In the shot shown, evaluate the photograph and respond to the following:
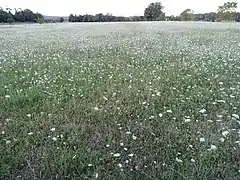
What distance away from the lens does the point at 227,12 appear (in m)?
93.8

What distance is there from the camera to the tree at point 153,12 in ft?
330

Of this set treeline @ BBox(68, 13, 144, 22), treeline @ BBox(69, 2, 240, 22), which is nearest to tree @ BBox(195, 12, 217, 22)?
treeline @ BBox(69, 2, 240, 22)

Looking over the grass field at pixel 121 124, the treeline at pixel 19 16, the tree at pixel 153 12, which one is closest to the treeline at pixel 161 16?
the tree at pixel 153 12

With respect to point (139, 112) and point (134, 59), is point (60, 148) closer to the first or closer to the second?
point (139, 112)

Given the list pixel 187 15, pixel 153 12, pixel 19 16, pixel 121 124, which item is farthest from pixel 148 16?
pixel 121 124

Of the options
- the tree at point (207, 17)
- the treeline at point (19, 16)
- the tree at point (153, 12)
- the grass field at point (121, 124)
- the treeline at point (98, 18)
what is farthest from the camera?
the tree at point (153, 12)

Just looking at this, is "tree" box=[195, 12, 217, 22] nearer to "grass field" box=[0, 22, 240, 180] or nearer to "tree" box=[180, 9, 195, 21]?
"tree" box=[180, 9, 195, 21]

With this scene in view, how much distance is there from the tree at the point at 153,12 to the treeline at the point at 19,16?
3343cm

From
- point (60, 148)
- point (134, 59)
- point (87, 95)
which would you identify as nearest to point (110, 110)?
point (87, 95)

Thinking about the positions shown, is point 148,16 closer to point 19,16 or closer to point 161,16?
point 161,16

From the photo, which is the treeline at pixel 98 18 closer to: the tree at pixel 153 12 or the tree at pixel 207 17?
the tree at pixel 153 12

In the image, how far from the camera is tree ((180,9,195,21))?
4178 inches

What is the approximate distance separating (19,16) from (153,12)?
42.8m

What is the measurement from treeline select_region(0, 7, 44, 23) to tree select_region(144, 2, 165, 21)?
110ft
